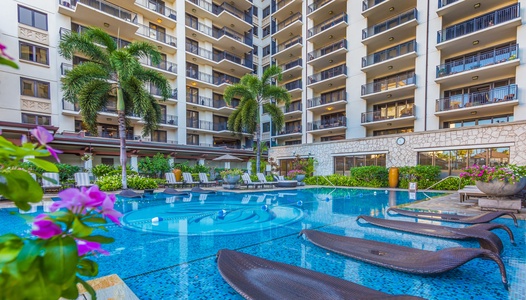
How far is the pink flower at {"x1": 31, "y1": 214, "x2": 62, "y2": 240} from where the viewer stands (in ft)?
2.22

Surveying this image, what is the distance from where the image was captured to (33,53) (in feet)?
57.5

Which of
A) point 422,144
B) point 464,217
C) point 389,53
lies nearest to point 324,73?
point 389,53

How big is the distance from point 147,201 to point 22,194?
10.3m

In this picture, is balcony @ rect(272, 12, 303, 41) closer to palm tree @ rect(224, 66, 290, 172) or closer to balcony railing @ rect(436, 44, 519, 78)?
palm tree @ rect(224, 66, 290, 172)

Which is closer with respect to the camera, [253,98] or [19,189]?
[19,189]

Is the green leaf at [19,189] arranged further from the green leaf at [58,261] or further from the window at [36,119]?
the window at [36,119]

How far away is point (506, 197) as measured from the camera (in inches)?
278

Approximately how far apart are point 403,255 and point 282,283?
6.58 ft

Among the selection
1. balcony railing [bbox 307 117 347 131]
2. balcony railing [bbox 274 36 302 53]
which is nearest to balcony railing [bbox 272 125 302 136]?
balcony railing [bbox 307 117 347 131]

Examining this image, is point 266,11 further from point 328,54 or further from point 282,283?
point 282,283

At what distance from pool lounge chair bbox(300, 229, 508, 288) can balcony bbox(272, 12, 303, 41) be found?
26.6 m

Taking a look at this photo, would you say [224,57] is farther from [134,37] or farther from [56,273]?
[56,273]

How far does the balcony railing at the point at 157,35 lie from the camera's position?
22.6 metres

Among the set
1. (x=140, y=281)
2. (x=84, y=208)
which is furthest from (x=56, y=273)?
(x=140, y=281)
